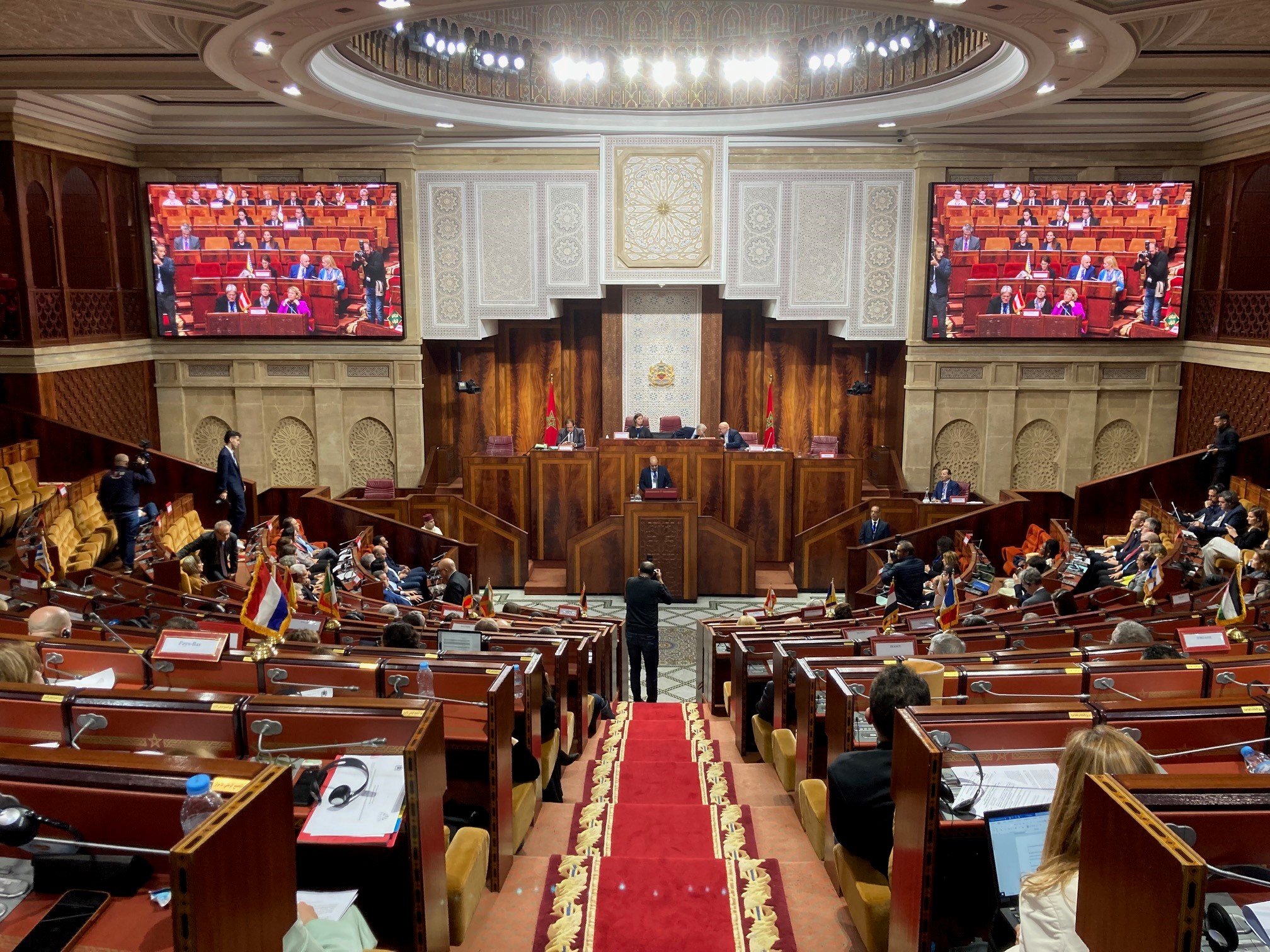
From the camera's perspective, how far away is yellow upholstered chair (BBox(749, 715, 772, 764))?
18.8 feet

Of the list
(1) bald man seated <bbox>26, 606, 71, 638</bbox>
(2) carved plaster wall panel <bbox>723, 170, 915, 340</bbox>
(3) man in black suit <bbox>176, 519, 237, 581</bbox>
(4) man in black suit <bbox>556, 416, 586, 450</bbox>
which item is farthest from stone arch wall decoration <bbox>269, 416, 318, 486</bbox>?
(1) bald man seated <bbox>26, 606, 71, 638</bbox>

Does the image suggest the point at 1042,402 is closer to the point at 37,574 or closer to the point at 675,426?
the point at 675,426

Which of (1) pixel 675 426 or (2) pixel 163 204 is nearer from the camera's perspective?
(2) pixel 163 204

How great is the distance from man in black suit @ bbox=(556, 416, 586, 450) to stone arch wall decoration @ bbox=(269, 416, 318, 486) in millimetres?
3273

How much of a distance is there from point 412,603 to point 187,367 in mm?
6221

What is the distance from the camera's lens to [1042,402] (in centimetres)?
1323

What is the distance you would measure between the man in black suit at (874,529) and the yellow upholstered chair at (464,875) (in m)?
8.96

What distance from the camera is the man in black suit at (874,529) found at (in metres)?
11.9

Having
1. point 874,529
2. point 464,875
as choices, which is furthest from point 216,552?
point 874,529

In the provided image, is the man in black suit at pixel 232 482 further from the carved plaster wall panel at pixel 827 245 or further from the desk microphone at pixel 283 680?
the desk microphone at pixel 283 680

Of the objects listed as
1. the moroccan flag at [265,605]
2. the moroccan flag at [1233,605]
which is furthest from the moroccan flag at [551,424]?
the moroccan flag at [1233,605]

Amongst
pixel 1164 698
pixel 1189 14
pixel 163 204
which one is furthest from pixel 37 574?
pixel 1189 14

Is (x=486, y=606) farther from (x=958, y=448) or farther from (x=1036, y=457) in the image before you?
(x=1036, y=457)

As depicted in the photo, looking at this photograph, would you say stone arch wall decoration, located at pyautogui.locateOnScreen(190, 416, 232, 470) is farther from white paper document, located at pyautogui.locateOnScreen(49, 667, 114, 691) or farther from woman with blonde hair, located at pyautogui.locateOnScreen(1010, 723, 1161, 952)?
woman with blonde hair, located at pyautogui.locateOnScreen(1010, 723, 1161, 952)
